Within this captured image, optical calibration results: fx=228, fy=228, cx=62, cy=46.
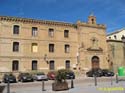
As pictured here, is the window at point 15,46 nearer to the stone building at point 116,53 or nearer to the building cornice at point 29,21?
the building cornice at point 29,21

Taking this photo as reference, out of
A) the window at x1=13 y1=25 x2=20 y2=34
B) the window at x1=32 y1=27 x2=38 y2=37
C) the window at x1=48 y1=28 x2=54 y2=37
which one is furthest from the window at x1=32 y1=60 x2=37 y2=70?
the window at x1=13 y1=25 x2=20 y2=34

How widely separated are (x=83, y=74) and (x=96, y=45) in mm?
7268

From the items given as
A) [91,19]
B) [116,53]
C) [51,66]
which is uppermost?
[91,19]

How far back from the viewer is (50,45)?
139ft

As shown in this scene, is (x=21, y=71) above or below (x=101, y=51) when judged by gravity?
below

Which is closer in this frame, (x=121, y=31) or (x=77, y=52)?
(x=77, y=52)

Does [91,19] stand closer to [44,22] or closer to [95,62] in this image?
[95,62]

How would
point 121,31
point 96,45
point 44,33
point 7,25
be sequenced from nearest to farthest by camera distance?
point 7,25 < point 44,33 < point 96,45 < point 121,31

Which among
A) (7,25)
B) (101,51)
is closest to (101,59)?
(101,51)

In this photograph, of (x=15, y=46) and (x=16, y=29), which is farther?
(x=16, y=29)

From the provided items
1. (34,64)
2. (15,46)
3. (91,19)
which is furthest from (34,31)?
(91,19)

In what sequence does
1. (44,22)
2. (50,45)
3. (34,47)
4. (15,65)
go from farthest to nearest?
1. (50,45)
2. (44,22)
3. (34,47)
4. (15,65)

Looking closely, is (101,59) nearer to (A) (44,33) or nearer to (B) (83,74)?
(B) (83,74)

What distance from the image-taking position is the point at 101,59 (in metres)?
46.6
